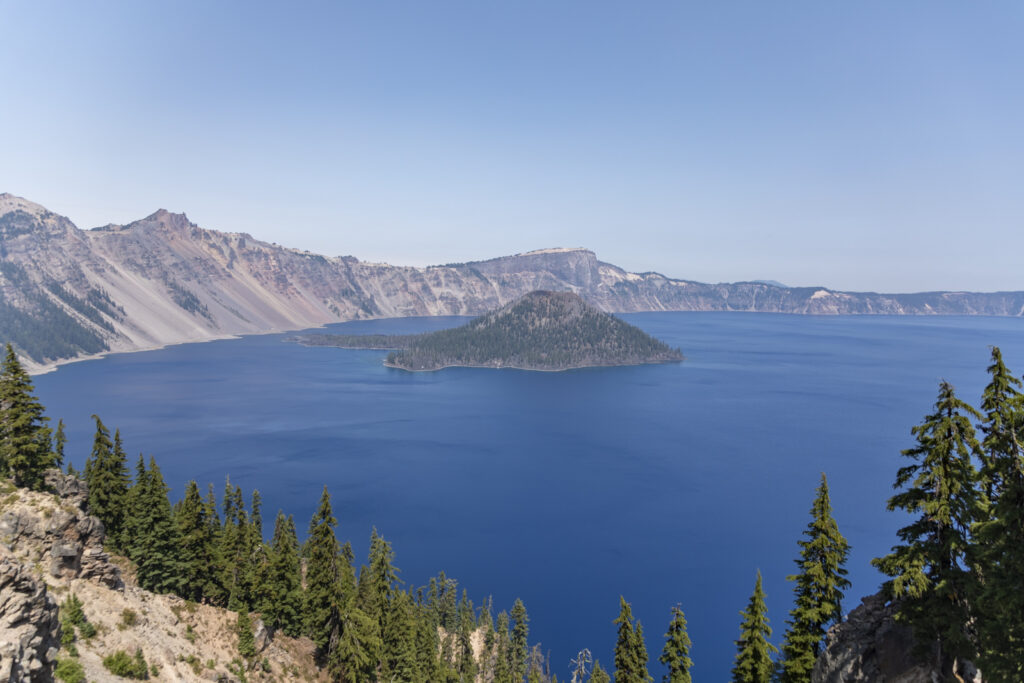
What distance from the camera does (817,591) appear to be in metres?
32.2

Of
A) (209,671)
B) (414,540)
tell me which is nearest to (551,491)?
(414,540)

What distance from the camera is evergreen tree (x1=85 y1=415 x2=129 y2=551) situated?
2172 inches

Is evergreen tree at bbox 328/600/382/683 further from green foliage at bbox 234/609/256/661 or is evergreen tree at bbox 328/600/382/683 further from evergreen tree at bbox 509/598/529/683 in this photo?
evergreen tree at bbox 509/598/529/683

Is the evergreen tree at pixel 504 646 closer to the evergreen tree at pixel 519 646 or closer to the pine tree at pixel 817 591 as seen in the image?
the evergreen tree at pixel 519 646

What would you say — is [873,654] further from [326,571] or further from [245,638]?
[245,638]

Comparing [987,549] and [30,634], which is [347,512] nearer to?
[30,634]

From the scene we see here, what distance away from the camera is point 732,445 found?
6855 inches

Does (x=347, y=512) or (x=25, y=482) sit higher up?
(x=25, y=482)

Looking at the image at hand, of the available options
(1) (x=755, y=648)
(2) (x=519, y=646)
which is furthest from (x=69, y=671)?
(2) (x=519, y=646)

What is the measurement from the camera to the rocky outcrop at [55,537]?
35875 mm

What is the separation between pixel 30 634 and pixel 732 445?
177473 millimetres

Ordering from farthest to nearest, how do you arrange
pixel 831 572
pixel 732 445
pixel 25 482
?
pixel 732 445 < pixel 25 482 < pixel 831 572

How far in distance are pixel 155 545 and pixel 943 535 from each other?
58715mm

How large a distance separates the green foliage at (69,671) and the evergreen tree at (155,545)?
24195 millimetres
